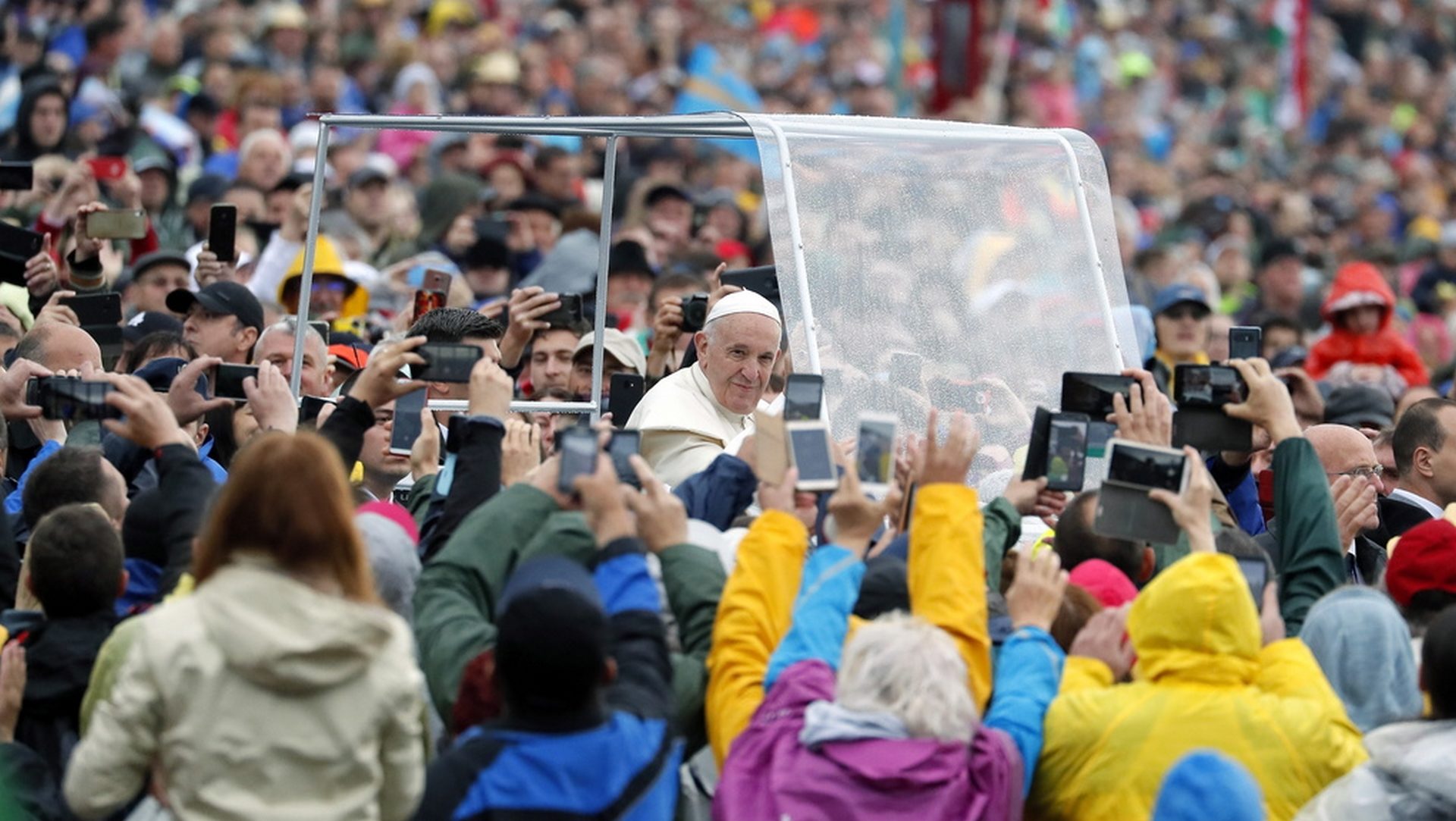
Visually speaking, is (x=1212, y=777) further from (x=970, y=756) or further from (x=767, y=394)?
(x=767, y=394)

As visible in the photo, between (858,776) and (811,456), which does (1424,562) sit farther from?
(858,776)

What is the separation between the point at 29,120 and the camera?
1104cm

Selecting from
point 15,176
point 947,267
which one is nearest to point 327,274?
point 15,176

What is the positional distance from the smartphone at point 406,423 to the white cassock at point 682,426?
1061 mm

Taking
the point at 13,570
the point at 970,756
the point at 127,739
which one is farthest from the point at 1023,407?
the point at 127,739

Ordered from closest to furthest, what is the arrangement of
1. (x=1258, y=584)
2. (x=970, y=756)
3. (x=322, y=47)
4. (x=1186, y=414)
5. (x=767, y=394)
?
(x=970, y=756) → (x=1258, y=584) → (x=1186, y=414) → (x=767, y=394) → (x=322, y=47)

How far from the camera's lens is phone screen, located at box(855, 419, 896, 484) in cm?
506

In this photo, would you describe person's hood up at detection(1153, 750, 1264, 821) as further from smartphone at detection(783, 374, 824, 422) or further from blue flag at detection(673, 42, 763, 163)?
blue flag at detection(673, 42, 763, 163)

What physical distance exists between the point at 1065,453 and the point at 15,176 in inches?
176

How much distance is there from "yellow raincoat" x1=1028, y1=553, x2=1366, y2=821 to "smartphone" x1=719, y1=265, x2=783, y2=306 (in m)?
3.34

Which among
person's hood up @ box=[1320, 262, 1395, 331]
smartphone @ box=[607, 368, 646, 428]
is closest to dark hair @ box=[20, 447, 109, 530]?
smartphone @ box=[607, 368, 646, 428]

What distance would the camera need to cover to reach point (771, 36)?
22.8 metres

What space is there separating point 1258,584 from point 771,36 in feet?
60.0

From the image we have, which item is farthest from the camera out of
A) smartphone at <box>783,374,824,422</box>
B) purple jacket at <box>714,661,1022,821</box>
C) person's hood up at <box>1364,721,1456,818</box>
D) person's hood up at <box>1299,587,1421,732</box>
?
smartphone at <box>783,374,824,422</box>
